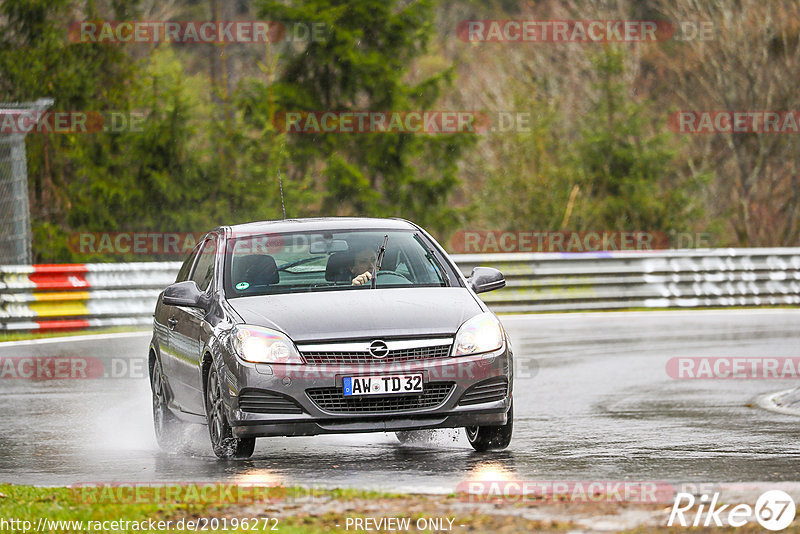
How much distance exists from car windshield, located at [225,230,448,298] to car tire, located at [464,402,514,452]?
1.04 metres

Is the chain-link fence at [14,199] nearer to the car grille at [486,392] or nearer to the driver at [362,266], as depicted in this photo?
the driver at [362,266]

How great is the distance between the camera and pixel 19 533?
7.26 m

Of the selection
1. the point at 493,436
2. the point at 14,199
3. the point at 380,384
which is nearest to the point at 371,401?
the point at 380,384

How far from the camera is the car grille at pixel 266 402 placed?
941 cm

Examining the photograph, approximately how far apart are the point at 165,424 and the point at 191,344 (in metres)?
1.13

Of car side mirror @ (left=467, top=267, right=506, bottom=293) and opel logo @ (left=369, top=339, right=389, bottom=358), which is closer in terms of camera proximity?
opel logo @ (left=369, top=339, right=389, bottom=358)

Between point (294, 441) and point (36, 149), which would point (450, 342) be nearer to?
point (294, 441)

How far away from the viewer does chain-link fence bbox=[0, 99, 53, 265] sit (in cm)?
2166

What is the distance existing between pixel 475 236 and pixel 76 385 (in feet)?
73.1

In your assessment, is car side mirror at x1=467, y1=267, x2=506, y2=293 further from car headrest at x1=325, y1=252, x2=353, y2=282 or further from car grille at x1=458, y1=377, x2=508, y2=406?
car grille at x1=458, y1=377, x2=508, y2=406

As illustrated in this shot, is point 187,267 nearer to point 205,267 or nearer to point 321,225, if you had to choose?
point 205,267

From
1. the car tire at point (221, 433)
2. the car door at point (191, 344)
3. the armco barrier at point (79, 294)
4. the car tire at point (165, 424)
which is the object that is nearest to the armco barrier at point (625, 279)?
the armco barrier at point (79, 294)

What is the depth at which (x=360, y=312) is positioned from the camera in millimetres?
9656

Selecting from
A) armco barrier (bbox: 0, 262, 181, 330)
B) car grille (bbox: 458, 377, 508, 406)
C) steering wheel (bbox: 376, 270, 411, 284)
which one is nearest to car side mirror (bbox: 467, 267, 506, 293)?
steering wheel (bbox: 376, 270, 411, 284)
